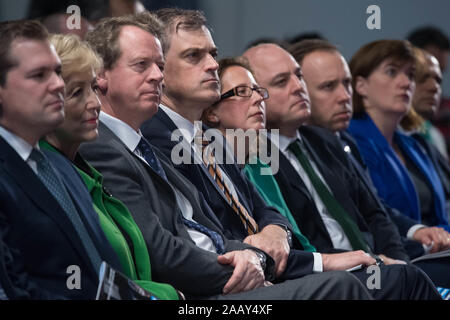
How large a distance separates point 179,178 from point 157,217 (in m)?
0.30

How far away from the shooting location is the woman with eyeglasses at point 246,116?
3152 millimetres

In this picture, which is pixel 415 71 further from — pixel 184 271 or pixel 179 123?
pixel 184 271

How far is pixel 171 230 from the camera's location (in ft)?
7.89

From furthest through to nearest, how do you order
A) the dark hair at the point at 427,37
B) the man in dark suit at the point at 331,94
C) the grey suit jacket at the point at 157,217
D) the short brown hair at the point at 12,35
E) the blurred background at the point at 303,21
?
the dark hair at the point at 427,37
the blurred background at the point at 303,21
the man in dark suit at the point at 331,94
the grey suit jacket at the point at 157,217
the short brown hair at the point at 12,35

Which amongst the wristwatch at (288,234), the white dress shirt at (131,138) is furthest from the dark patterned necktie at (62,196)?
the wristwatch at (288,234)

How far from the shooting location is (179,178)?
2564mm

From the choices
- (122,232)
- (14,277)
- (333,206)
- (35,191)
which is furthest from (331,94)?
(14,277)

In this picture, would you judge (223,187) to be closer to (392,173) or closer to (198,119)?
(198,119)

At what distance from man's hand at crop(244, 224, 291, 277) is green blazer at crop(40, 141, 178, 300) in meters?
0.56

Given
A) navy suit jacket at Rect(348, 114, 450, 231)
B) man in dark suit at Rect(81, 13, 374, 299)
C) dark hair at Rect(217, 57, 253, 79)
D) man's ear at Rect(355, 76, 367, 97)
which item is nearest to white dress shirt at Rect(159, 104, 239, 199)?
man in dark suit at Rect(81, 13, 374, 299)

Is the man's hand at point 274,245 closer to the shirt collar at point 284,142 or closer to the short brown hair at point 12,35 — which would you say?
the shirt collar at point 284,142

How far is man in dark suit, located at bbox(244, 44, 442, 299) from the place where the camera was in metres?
3.27

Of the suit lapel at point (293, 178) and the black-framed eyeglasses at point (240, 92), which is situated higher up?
the black-framed eyeglasses at point (240, 92)
